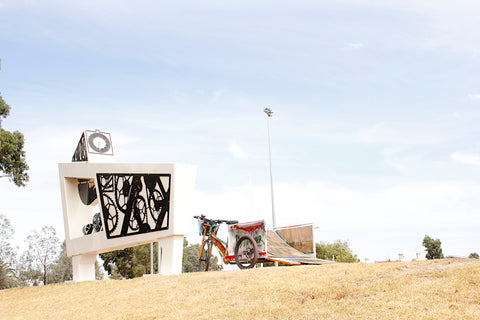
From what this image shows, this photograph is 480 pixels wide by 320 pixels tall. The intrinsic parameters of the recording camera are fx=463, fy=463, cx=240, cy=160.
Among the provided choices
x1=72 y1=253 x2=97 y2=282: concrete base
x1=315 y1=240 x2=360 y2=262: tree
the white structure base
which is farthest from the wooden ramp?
x1=315 y1=240 x2=360 y2=262: tree

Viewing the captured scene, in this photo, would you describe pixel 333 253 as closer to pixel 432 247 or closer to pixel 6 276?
pixel 432 247

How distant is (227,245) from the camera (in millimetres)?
19672

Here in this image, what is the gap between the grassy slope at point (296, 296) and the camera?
1036 cm

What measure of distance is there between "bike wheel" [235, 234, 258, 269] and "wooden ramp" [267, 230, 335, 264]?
28.5 inches

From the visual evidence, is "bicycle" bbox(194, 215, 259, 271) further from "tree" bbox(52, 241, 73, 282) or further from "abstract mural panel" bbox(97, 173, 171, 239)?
"tree" bbox(52, 241, 73, 282)

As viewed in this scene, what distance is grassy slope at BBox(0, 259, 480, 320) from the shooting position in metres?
10.4

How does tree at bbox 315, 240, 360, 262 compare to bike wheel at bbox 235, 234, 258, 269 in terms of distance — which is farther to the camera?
tree at bbox 315, 240, 360, 262

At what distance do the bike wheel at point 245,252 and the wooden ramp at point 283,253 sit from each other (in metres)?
0.72

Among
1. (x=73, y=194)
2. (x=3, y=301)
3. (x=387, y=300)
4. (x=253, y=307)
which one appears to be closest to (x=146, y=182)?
(x=73, y=194)

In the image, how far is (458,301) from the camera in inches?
400

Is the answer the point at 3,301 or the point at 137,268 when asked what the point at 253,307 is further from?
the point at 137,268

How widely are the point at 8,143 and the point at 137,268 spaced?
93.6 ft

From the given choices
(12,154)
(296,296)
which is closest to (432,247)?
(296,296)

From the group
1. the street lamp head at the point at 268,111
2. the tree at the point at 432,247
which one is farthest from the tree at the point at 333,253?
the street lamp head at the point at 268,111
